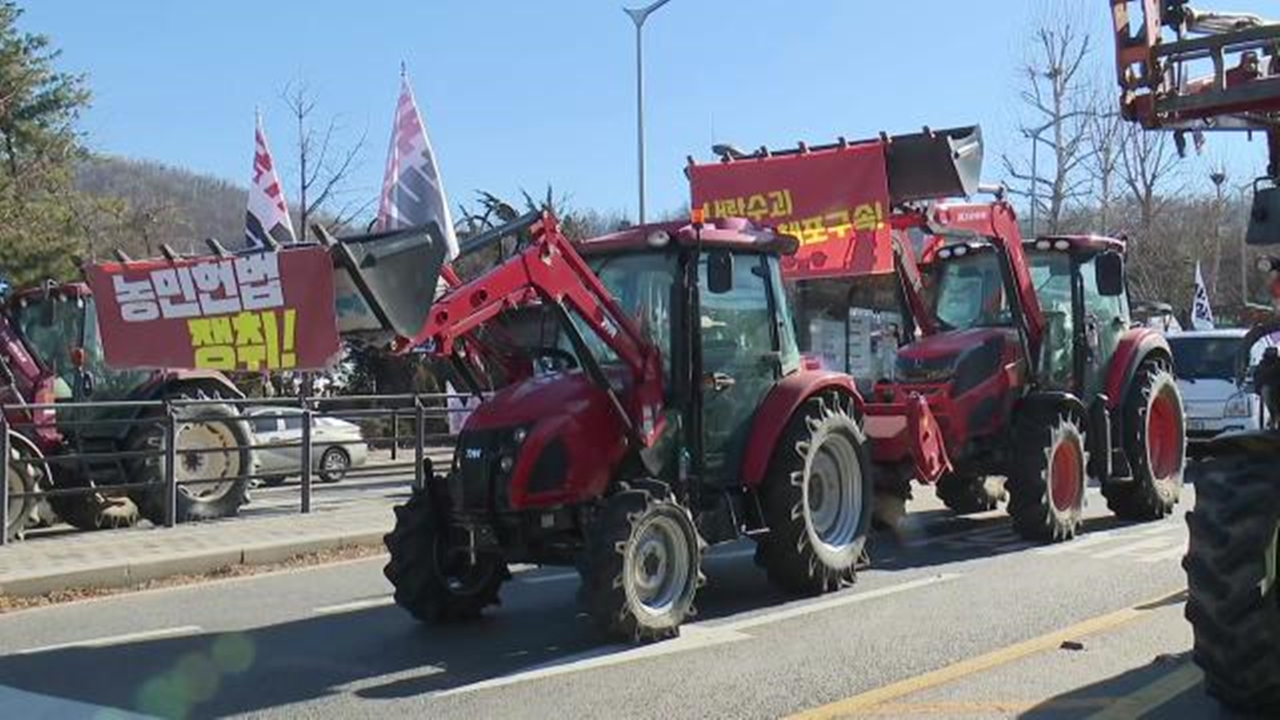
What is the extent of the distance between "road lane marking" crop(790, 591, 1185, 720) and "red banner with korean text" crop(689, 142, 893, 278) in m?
4.42

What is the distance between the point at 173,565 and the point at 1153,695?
770 cm

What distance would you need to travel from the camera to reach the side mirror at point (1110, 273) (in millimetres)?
12539

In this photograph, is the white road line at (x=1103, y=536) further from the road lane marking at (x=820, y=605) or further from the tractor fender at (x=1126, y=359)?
the road lane marking at (x=820, y=605)

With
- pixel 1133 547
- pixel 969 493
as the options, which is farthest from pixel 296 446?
pixel 1133 547

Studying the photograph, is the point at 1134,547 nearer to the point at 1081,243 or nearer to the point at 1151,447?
the point at 1151,447

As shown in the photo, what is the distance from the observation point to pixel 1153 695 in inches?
249

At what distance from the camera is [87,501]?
13.7m

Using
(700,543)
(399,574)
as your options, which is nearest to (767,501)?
(700,543)

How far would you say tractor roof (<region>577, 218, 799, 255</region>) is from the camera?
8.43m

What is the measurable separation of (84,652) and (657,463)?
364 cm

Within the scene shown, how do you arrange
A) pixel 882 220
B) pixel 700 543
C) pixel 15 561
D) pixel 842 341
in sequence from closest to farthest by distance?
pixel 700 543 → pixel 15 561 → pixel 882 220 → pixel 842 341

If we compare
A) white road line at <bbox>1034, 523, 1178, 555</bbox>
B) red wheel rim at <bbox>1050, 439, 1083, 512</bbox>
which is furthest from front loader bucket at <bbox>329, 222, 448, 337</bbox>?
red wheel rim at <bbox>1050, 439, 1083, 512</bbox>

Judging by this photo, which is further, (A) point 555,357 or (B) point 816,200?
(B) point 816,200

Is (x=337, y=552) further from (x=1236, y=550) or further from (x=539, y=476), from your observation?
(x=1236, y=550)
